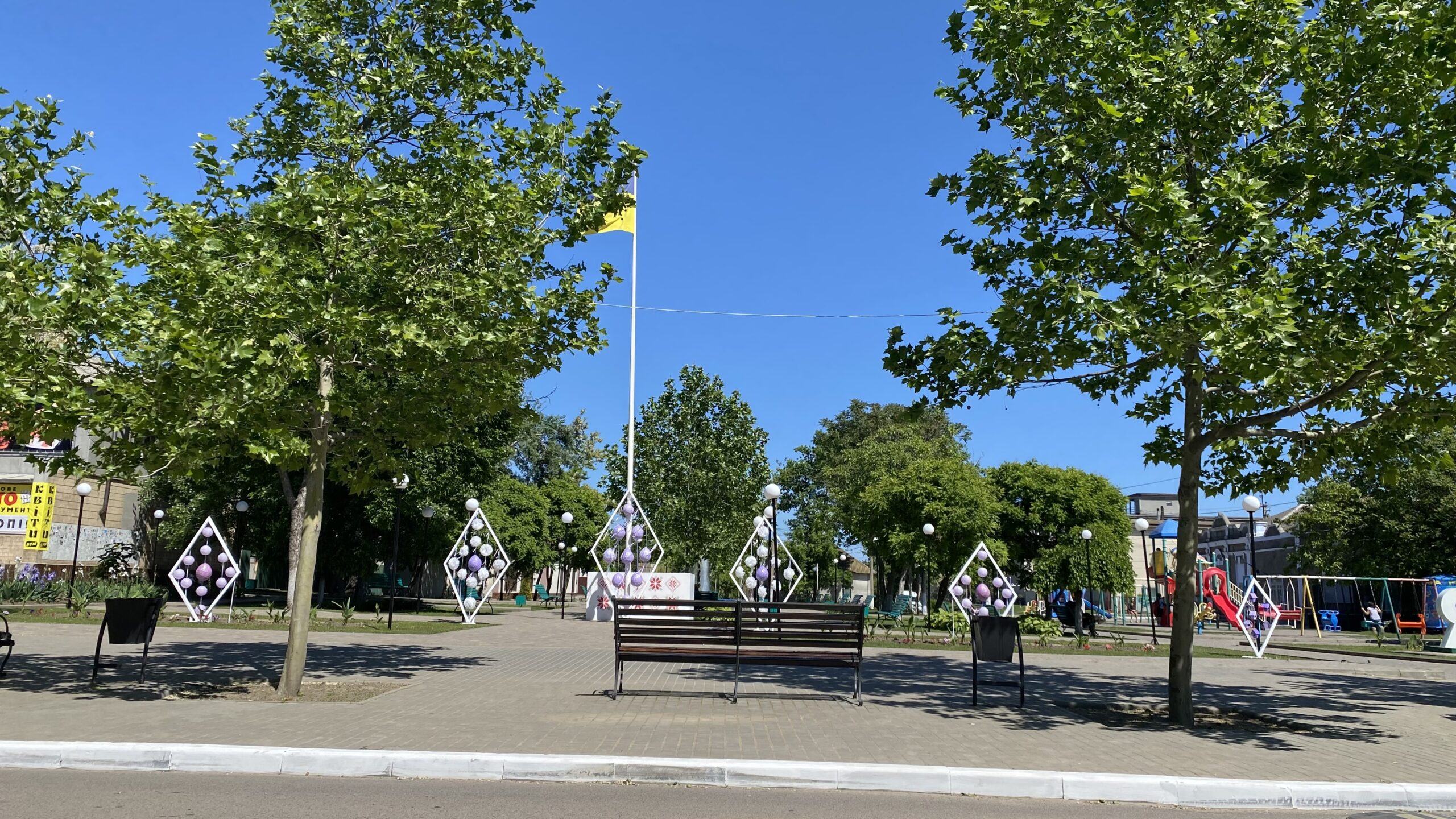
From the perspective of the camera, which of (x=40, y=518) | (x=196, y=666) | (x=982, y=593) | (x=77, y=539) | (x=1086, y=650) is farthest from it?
(x=40, y=518)

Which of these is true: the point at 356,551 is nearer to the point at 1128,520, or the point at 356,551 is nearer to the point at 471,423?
the point at 471,423

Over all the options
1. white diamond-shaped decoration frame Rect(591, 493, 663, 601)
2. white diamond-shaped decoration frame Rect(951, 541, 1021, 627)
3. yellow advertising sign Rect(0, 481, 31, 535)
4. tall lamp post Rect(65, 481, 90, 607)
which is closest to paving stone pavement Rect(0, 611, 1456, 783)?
white diamond-shaped decoration frame Rect(951, 541, 1021, 627)

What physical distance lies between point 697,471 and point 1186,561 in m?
27.6

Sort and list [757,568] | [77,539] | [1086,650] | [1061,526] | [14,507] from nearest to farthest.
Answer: [1086,650] < [77,539] < [757,568] < [14,507] < [1061,526]

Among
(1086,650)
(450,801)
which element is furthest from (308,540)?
(1086,650)

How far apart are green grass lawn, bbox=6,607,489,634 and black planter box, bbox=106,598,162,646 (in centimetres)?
972

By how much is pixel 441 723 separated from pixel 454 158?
21.7 ft

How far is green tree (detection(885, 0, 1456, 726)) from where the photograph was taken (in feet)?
27.7

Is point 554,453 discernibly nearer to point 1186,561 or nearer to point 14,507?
point 14,507

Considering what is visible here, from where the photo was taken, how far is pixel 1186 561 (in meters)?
10.2

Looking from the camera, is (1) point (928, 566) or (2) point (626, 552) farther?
(1) point (928, 566)

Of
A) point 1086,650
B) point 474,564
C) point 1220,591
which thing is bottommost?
point 1086,650

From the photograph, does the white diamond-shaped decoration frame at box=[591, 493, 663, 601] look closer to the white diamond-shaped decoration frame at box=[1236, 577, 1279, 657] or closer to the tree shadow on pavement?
the tree shadow on pavement

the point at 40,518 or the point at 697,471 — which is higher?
the point at 697,471
